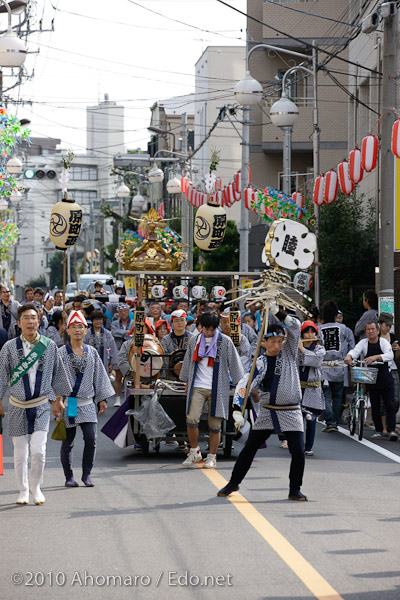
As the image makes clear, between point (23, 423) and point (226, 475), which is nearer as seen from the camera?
point (23, 423)

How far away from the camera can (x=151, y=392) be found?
12.7m

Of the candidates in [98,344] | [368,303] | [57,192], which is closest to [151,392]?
[98,344]

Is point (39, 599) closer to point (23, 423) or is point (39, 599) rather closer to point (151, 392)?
point (23, 423)

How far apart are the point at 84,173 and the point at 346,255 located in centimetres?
9166

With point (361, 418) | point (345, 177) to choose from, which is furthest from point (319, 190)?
point (361, 418)

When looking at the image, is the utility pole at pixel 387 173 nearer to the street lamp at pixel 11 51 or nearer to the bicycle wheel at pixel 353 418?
the bicycle wheel at pixel 353 418

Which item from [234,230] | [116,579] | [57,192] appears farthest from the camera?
[57,192]

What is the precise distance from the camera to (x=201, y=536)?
26.3 feet

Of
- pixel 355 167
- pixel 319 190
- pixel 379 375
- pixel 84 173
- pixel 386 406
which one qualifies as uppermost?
pixel 84 173

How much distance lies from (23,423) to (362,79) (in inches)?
865

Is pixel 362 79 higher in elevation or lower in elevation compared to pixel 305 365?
higher

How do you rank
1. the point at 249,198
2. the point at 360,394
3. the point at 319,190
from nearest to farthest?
the point at 360,394
the point at 319,190
the point at 249,198

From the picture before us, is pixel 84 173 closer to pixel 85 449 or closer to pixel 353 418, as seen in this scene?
pixel 353 418

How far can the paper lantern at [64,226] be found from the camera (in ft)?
75.4
